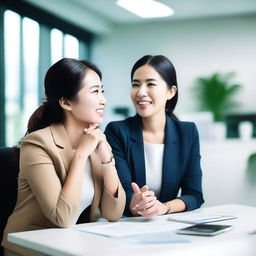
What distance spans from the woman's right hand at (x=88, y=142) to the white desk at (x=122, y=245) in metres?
0.33

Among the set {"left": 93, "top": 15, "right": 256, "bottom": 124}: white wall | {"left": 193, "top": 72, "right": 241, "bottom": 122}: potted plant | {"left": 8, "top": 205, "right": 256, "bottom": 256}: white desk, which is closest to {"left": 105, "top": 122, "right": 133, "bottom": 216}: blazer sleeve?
{"left": 8, "top": 205, "right": 256, "bottom": 256}: white desk

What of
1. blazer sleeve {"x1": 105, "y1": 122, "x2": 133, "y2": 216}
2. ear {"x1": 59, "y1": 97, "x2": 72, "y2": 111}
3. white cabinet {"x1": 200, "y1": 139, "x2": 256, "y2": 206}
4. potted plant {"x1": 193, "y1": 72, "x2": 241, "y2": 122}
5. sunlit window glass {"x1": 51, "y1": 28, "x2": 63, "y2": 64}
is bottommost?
white cabinet {"x1": 200, "y1": 139, "x2": 256, "y2": 206}

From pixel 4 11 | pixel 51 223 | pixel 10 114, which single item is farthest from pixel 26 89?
pixel 51 223

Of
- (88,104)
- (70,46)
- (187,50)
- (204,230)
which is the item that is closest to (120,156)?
(88,104)

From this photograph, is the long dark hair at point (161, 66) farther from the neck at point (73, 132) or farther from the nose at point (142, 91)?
the neck at point (73, 132)

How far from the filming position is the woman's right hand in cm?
181

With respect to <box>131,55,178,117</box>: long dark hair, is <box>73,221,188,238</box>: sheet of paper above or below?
below

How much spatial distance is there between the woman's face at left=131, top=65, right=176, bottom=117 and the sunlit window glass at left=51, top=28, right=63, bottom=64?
17.6 ft


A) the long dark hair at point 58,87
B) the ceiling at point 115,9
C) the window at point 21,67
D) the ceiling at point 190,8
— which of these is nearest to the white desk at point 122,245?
the long dark hair at point 58,87

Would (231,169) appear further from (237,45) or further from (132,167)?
(132,167)

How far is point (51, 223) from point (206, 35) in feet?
23.8

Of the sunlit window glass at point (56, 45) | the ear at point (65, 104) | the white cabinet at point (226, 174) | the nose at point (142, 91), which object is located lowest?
the white cabinet at point (226, 174)

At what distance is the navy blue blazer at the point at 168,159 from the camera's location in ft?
7.51

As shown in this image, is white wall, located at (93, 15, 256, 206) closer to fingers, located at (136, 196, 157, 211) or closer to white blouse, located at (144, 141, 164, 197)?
white blouse, located at (144, 141, 164, 197)
